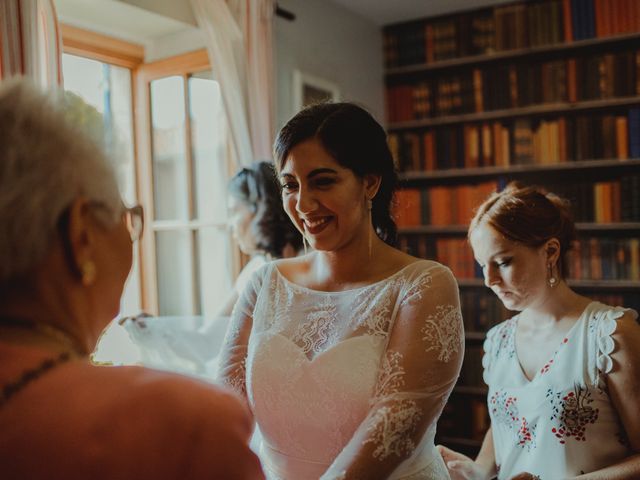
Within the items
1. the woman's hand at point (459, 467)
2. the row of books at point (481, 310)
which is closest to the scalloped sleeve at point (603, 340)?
the woman's hand at point (459, 467)

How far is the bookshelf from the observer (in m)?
3.89

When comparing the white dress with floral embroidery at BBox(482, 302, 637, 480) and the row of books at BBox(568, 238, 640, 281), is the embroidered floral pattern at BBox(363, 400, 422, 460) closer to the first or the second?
the white dress with floral embroidery at BBox(482, 302, 637, 480)

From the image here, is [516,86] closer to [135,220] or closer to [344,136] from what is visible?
[344,136]

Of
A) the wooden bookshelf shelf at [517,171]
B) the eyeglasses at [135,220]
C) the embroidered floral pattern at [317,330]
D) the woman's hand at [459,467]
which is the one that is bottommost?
the woman's hand at [459,467]

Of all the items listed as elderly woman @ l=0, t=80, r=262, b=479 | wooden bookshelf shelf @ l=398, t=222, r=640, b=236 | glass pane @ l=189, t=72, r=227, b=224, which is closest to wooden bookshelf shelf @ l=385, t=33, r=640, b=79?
wooden bookshelf shelf @ l=398, t=222, r=640, b=236

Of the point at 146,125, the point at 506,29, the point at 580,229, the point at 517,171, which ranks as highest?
the point at 506,29

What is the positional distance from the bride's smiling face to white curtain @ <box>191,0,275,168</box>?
1752mm

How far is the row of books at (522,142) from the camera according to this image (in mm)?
3895

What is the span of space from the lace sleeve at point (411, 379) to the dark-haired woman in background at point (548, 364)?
503 millimetres

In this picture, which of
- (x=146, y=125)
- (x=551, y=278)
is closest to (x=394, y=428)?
(x=551, y=278)

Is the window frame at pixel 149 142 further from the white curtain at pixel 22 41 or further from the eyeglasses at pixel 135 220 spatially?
the eyeglasses at pixel 135 220

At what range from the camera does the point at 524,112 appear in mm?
4145

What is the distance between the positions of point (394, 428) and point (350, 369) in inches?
7.3

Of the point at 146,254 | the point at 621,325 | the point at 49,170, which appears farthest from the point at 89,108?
the point at 146,254
